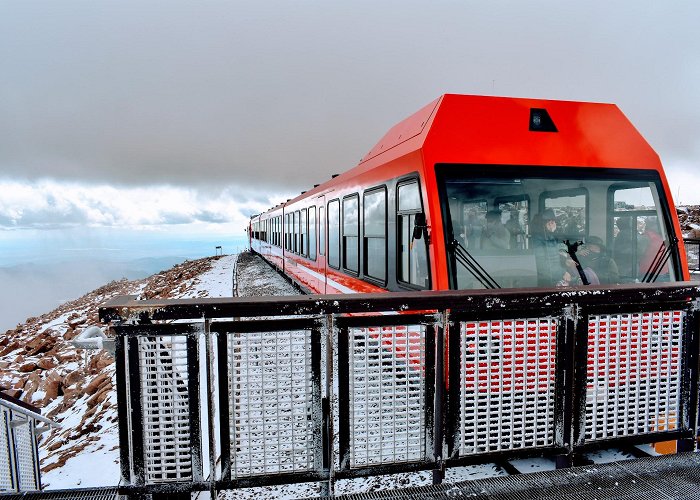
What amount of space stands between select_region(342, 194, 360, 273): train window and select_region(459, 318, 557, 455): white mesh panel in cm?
480

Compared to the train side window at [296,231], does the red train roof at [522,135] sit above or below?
above

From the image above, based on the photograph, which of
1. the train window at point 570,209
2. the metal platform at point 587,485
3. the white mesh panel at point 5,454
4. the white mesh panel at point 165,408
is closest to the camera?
the white mesh panel at point 165,408

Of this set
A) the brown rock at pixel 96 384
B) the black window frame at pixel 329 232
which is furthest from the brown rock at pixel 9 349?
the black window frame at pixel 329 232

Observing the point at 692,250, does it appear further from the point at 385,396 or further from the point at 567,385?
the point at 385,396

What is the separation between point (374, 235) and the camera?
6.71 meters

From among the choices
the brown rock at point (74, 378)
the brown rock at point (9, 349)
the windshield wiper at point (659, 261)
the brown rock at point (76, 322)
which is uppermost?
the windshield wiper at point (659, 261)

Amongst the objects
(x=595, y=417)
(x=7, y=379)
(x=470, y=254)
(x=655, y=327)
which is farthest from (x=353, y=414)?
(x=7, y=379)

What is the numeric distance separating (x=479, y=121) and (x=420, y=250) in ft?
5.22

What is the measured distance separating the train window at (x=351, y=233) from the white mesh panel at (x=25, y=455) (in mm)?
4979

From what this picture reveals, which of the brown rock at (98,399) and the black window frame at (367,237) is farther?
the brown rock at (98,399)

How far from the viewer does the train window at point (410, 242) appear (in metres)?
4.98

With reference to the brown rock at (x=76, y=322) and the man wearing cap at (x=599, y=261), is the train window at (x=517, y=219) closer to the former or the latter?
the man wearing cap at (x=599, y=261)

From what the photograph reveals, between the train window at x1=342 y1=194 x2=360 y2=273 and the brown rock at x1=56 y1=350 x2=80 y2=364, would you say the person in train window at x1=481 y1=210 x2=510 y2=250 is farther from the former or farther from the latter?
the brown rock at x1=56 y1=350 x2=80 y2=364

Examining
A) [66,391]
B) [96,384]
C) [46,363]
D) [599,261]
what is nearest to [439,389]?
[599,261]
